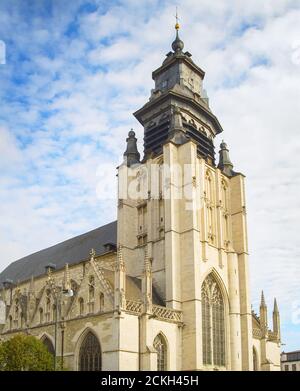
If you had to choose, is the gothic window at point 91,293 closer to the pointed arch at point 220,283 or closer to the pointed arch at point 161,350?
the pointed arch at point 161,350

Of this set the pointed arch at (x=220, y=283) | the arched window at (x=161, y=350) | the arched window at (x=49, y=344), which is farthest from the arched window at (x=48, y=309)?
the pointed arch at (x=220, y=283)

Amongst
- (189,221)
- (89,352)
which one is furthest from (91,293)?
(189,221)

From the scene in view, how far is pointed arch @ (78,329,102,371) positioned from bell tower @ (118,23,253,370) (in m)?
5.47

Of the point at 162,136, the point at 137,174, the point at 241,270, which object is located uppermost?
the point at 162,136

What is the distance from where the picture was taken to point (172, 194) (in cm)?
3656

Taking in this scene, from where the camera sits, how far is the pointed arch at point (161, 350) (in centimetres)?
3161

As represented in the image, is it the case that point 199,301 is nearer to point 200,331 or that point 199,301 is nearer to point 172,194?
point 200,331

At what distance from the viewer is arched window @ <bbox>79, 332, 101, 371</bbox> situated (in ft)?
99.1

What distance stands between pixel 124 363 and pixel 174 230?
1001 centimetres

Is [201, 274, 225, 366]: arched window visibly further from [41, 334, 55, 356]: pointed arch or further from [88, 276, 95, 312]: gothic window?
[41, 334, 55, 356]: pointed arch

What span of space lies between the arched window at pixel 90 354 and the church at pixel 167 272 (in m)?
0.06

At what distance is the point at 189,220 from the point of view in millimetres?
35688

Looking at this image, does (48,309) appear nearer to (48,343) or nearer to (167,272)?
(48,343)
